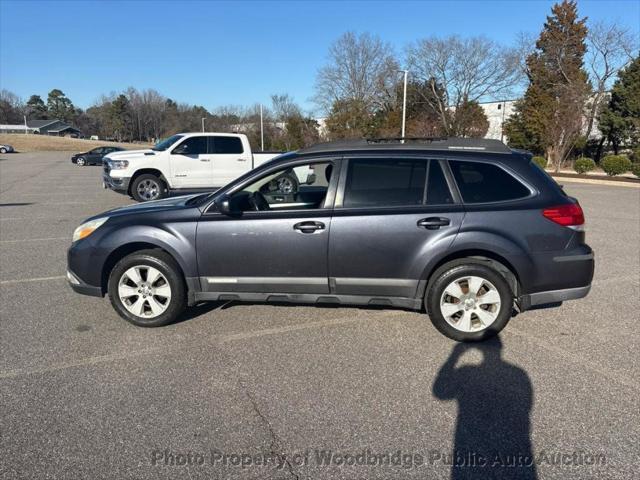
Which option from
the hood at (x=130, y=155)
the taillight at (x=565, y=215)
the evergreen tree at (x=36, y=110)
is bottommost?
the taillight at (x=565, y=215)

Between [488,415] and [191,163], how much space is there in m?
10.3

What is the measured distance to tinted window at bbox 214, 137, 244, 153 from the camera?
38.3ft

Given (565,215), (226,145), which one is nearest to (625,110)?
(226,145)

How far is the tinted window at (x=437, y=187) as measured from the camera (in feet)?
12.2

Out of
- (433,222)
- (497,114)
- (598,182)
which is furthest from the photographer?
(497,114)

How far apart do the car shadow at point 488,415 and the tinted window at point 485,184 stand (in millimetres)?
1307

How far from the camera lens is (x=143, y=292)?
399 centimetres

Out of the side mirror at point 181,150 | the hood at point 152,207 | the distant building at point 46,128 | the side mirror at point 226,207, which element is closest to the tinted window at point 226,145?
the side mirror at point 181,150

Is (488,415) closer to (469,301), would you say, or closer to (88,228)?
(469,301)

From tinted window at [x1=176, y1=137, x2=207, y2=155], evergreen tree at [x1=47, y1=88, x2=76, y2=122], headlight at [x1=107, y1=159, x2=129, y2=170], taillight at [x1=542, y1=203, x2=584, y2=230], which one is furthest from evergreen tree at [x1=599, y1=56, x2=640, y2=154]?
evergreen tree at [x1=47, y1=88, x2=76, y2=122]

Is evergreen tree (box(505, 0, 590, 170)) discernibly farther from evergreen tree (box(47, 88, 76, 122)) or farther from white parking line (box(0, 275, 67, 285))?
evergreen tree (box(47, 88, 76, 122))

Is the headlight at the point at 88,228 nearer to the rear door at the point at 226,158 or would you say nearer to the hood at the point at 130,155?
the rear door at the point at 226,158

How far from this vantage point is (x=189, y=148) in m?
11.5

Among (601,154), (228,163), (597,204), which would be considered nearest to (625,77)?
(601,154)
